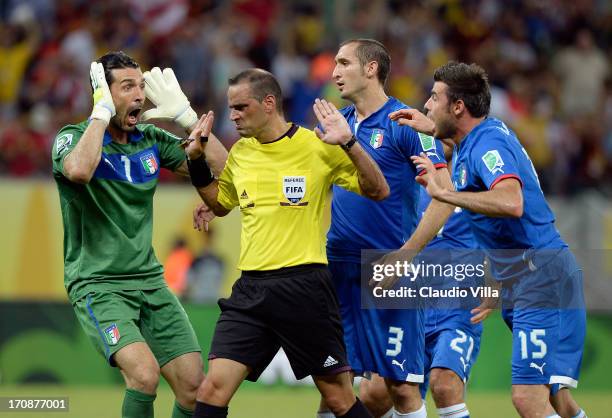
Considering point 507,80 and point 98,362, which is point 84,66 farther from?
point 507,80

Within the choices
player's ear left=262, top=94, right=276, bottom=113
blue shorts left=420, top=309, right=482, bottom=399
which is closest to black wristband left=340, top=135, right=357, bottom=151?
player's ear left=262, top=94, right=276, bottom=113

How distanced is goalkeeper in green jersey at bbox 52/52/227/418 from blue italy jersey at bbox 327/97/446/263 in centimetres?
128

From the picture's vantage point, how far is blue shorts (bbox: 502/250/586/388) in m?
7.47

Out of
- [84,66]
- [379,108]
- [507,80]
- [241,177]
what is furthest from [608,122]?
[241,177]

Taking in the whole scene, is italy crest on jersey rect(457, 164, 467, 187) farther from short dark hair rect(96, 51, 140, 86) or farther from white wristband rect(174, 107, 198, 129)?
short dark hair rect(96, 51, 140, 86)

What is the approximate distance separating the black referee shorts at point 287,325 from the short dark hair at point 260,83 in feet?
3.74

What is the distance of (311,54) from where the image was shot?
17641 millimetres

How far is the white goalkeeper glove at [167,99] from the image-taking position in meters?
8.42

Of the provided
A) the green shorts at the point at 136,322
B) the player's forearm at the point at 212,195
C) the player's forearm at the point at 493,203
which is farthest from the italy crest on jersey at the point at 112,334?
the player's forearm at the point at 493,203

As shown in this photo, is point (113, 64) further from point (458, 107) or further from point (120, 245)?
point (458, 107)

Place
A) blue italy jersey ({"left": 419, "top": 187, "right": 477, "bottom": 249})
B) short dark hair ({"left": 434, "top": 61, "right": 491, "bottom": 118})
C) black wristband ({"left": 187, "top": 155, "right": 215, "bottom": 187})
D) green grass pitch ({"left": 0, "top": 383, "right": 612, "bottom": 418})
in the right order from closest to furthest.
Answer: short dark hair ({"left": 434, "top": 61, "right": 491, "bottom": 118}), black wristband ({"left": 187, "top": 155, "right": 215, "bottom": 187}), blue italy jersey ({"left": 419, "top": 187, "right": 477, "bottom": 249}), green grass pitch ({"left": 0, "top": 383, "right": 612, "bottom": 418})

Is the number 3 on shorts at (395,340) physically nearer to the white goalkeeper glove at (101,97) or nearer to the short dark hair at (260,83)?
the short dark hair at (260,83)

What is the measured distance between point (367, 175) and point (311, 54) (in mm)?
10456

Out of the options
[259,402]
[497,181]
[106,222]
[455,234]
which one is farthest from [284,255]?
[259,402]
